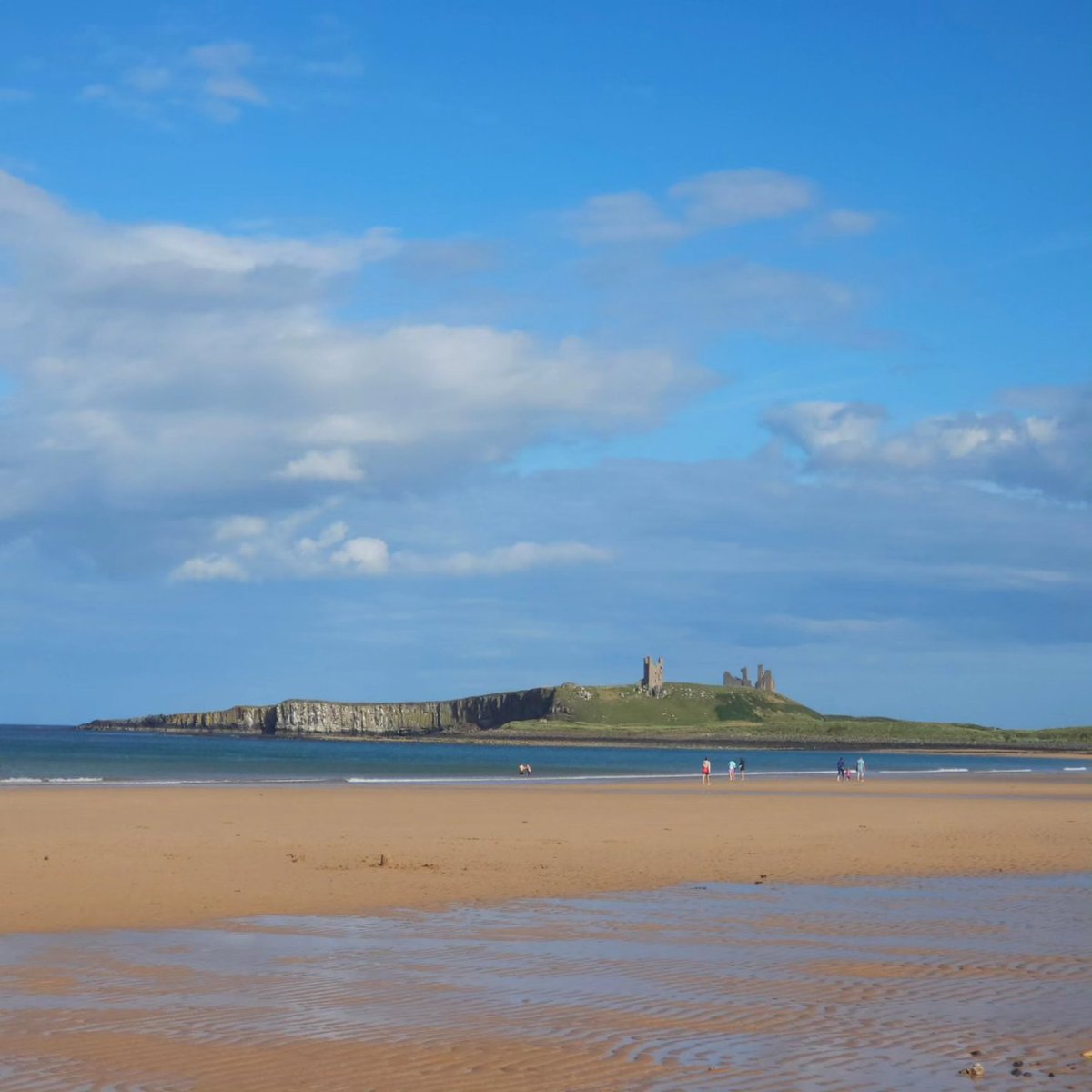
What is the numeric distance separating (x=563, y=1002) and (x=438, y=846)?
1639 centimetres

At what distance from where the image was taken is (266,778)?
72688 mm

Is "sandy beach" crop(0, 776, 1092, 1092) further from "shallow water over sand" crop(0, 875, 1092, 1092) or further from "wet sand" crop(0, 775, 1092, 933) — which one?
"wet sand" crop(0, 775, 1092, 933)

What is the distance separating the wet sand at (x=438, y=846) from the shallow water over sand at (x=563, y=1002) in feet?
8.45

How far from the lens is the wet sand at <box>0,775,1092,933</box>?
19.5 meters

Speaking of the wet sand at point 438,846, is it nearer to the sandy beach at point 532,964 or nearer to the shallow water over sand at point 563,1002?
the sandy beach at point 532,964

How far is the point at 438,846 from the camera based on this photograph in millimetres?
27906

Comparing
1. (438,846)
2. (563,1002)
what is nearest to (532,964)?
(563,1002)

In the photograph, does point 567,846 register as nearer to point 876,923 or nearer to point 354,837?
point 354,837

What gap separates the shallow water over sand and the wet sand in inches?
101

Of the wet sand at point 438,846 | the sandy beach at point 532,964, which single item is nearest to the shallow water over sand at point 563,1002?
the sandy beach at point 532,964

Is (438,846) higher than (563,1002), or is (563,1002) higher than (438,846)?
(563,1002)

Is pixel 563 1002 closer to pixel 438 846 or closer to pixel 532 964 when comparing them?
pixel 532 964

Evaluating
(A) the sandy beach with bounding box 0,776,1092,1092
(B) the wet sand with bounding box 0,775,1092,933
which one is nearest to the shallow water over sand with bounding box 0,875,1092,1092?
(A) the sandy beach with bounding box 0,776,1092,1092

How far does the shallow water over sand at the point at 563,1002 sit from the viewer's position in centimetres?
950
